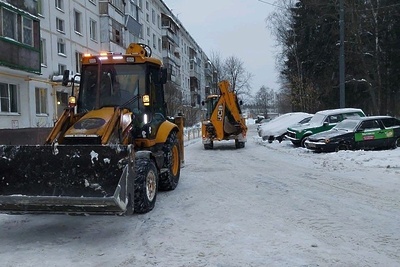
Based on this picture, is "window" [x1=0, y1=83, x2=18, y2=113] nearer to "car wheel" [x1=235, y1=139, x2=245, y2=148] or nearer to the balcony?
"car wheel" [x1=235, y1=139, x2=245, y2=148]

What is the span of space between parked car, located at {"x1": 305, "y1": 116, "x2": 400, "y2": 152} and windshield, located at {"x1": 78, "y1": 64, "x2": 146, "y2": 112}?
10.2 m

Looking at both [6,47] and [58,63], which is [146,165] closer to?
[6,47]

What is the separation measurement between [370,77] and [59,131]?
3308 cm

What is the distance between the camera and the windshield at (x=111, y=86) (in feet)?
26.6

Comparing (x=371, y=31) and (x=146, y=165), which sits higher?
(x=371, y=31)

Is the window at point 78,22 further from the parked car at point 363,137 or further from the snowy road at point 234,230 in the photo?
the snowy road at point 234,230

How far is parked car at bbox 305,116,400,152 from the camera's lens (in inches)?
635

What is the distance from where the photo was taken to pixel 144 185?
6.45m

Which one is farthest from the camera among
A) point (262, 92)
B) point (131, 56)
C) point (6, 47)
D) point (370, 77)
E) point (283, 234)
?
point (262, 92)

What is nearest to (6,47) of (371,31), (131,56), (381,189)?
(131,56)

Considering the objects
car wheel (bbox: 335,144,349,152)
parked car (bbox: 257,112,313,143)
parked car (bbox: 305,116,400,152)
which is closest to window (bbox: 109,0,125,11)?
parked car (bbox: 257,112,313,143)

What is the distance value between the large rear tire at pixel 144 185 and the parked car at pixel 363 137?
10.8 meters

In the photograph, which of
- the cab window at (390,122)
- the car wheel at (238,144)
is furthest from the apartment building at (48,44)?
the cab window at (390,122)

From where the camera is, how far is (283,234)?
223 inches
